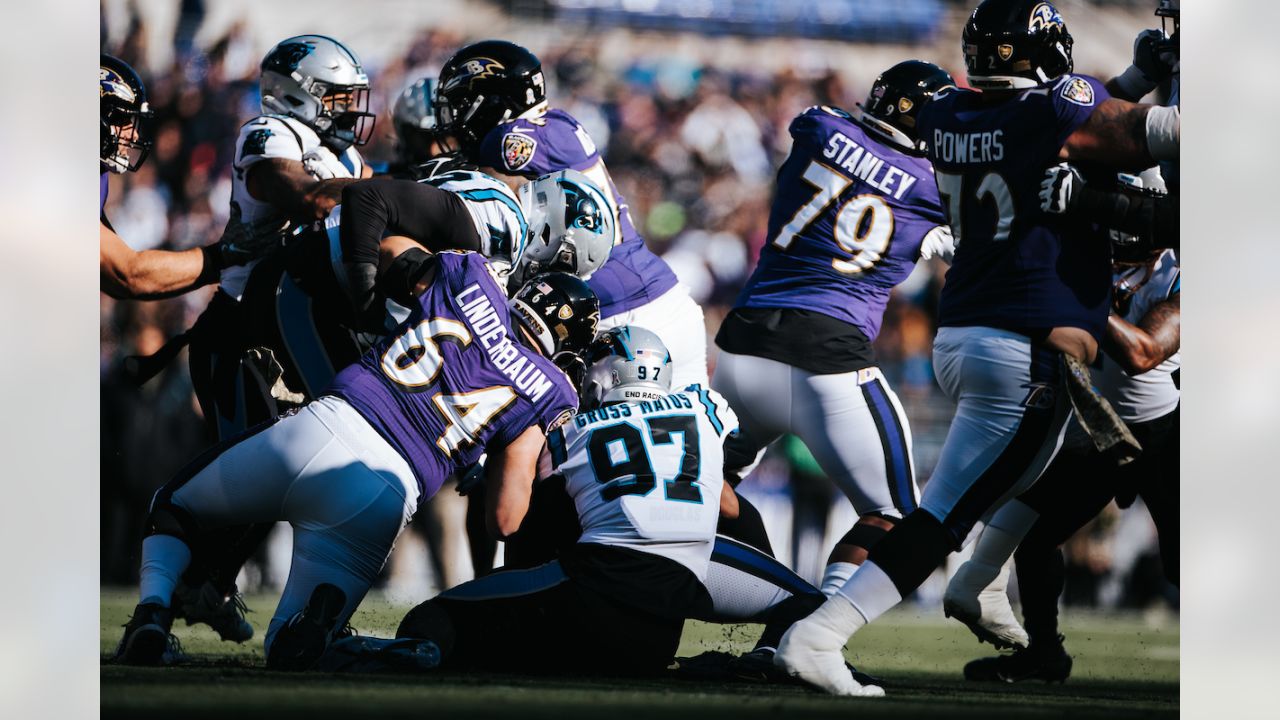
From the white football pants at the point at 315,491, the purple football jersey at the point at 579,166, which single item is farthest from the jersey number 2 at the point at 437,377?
the purple football jersey at the point at 579,166

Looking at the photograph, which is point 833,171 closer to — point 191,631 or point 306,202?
point 306,202

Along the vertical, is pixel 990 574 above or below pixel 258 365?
below

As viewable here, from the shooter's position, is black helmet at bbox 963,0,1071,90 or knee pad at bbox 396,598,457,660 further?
black helmet at bbox 963,0,1071,90

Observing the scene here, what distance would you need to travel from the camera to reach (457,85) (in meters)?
4.06

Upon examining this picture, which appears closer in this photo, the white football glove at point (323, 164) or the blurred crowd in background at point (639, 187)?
the white football glove at point (323, 164)

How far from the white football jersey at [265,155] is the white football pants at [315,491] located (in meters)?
0.97

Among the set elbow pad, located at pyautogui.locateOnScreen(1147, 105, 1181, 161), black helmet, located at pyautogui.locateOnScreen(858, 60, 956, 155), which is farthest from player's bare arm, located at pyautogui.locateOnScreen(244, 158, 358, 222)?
elbow pad, located at pyautogui.locateOnScreen(1147, 105, 1181, 161)

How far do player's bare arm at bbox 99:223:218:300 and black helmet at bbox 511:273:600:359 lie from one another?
3.66 feet

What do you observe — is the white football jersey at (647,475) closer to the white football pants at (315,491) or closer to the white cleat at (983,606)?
the white football pants at (315,491)

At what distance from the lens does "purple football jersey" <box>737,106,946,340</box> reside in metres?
3.80

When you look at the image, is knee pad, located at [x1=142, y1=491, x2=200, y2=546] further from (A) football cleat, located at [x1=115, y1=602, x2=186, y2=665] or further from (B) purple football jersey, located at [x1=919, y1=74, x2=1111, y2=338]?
(B) purple football jersey, located at [x1=919, y1=74, x2=1111, y2=338]

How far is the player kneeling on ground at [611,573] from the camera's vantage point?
291 cm
